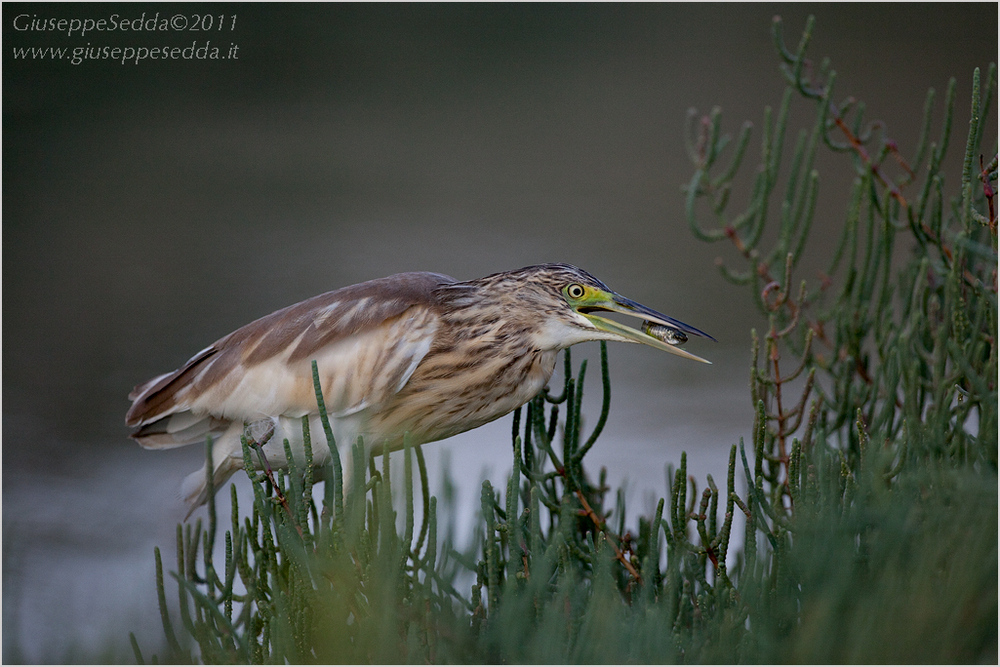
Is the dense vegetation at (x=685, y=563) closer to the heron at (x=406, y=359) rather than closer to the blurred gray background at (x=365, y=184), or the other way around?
the heron at (x=406, y=359)

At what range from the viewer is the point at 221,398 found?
1586 millimetres

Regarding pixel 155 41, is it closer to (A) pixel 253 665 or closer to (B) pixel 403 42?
(B) pixel 403 42

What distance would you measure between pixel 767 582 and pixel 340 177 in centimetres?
414

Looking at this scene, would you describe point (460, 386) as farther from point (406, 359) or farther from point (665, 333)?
point (665, 333)

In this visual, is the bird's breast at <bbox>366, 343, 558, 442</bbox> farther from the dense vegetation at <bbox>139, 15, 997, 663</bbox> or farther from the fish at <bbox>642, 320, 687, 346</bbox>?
the fish at <bbox>642, 320, 687, 346</bbox>

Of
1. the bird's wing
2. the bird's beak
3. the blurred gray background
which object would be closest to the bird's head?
the bird's beak

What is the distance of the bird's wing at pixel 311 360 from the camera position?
60.4 inches

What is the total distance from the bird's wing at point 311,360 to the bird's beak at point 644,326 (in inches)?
10.3

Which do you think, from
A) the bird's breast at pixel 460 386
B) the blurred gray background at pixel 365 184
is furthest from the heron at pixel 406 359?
the blurred gray background at pixel 365 184

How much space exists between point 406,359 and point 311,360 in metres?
0.15


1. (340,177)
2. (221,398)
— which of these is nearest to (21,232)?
(340,177)

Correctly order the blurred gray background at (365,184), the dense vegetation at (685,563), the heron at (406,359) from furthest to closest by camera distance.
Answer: the blurred gray background at (365,184) → the heron at (406,359) → the dense vegetation at (685,563)

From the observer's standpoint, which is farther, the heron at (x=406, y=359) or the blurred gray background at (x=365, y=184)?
the blurred gray background at (x=365, y=184)

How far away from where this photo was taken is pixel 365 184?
489 centimetres
